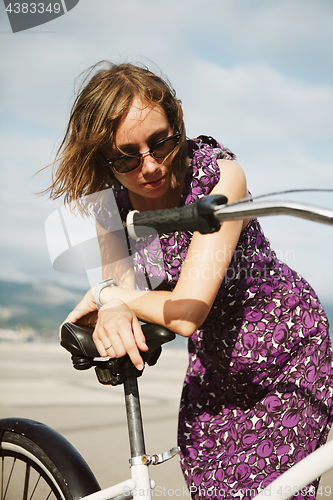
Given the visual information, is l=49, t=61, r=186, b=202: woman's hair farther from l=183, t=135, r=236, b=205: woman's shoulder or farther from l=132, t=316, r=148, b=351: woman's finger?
l=132, t=316, r=148, b=351: woman's finger

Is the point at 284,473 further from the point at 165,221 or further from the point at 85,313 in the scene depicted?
the point at 85,313

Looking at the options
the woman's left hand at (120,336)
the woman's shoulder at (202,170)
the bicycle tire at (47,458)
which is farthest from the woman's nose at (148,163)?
the bicycle tire at (47,458)

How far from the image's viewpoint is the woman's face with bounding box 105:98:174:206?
3.97ft

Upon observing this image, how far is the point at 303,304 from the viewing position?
1.46 m

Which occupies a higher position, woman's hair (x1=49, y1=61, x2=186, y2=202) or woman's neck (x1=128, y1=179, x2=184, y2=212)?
woman's hair (x1=49, y1=61, x2=186, y2=202)

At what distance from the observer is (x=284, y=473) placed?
88 cm

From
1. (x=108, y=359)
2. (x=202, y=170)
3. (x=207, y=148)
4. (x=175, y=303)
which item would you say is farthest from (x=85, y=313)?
(x=207, y=148)

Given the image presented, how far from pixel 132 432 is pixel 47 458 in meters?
0.42

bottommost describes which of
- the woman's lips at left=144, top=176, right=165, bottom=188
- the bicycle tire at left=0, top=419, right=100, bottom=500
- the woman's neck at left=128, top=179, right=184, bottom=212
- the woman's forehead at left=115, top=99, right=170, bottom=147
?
the bicycle tire at left=0, top=419, right=100, bottom=500

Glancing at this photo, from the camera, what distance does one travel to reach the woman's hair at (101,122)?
1258mm

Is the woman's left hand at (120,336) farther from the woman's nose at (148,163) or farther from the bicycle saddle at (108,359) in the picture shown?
the woman's nose at (148,163)

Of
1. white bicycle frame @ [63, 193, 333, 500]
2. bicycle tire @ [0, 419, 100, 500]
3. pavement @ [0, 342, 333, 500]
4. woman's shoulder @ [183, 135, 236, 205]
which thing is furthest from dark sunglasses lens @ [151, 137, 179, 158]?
pavement @ [0, 342, 333, 500]

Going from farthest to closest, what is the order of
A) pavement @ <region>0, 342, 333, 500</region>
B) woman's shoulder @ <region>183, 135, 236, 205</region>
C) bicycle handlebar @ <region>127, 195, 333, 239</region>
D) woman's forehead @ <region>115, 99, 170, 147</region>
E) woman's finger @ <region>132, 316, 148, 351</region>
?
pavement @ <region>0, 342, 333, 500</region> → woman's shoulder @ <region>183, 135, 236, 205</region> → woman's forehead @ <region>115, 99, 170, 147</region> → woman's finger @ <region>132, 316, 148, 351</region> → bicycle handlebar @ <region>127, 195, 333, 239</region>

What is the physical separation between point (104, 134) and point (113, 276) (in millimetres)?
447
